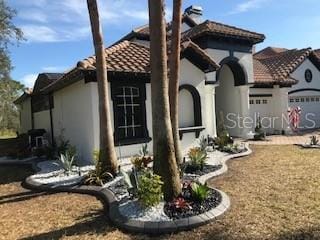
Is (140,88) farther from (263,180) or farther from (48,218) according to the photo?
(48,218)

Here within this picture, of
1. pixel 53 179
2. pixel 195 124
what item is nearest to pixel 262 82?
pixel 195 124

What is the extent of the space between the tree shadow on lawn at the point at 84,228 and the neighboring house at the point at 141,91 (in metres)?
6.11

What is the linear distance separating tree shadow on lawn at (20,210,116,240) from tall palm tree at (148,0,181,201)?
1297 millimetres

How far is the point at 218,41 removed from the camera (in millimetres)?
18781

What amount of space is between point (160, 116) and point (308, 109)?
21941mm

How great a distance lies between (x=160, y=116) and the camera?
23.2ft

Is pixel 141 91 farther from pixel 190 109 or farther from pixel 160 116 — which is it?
pixel 160 116

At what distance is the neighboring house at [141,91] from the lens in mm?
13258

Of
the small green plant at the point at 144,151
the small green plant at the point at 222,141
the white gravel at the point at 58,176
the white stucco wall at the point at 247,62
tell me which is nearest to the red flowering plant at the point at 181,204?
the white gravel at the point at 58,176

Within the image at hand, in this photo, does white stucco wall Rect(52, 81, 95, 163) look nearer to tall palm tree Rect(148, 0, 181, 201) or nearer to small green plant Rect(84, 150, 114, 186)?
small green plant Rect(84, 150, 114, 186)

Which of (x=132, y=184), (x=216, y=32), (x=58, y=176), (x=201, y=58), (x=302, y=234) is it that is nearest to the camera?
(x=302, y=234)

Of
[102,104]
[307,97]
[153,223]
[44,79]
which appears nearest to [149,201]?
[153,223]

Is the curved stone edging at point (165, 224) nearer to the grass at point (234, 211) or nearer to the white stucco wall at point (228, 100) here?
the grass at point (234, 211)

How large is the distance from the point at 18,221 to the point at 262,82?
1785cm
